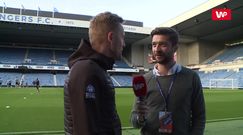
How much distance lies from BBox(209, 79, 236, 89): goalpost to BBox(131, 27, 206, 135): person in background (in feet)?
138

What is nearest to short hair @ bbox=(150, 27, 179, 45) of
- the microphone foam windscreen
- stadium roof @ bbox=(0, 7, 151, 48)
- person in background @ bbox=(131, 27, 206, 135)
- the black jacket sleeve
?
person in background @ bbox=(131, 27, 206, 135)

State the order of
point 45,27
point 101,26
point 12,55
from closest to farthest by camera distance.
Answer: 1. point 101,26
2. point 45,27
3. point 12,55

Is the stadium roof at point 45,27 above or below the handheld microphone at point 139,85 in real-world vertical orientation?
above

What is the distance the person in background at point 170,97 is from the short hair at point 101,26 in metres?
1.01

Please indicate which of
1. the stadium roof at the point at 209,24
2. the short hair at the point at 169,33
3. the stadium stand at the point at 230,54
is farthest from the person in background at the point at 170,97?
the stadium stand at the point at 230,54

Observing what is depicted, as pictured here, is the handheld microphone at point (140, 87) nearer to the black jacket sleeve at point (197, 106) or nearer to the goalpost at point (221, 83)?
the black jacket sleeve at point (197, 106)

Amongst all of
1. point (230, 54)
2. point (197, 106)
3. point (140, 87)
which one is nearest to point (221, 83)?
point (230, 54)

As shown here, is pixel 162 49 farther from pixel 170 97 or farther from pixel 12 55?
pixel 12 55

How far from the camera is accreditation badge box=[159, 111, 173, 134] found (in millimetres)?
3029

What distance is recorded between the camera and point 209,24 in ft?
147

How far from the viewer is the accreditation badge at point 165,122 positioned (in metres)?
3.03

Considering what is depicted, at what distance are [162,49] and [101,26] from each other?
1.14 m

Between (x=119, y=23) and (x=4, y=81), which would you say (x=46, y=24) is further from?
(x=119, y=23)

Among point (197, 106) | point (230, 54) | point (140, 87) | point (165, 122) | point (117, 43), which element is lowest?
point (165, 122)
